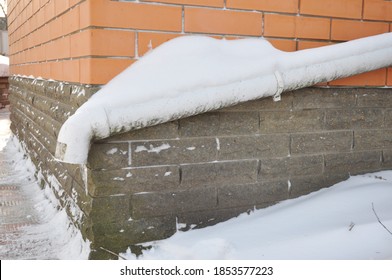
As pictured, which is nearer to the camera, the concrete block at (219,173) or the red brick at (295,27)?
the concrete block at (219,173)

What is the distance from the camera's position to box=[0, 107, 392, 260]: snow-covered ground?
7.57ft

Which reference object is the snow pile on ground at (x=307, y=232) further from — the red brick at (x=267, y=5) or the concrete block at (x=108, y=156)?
the red brick at (x=267, y=5)

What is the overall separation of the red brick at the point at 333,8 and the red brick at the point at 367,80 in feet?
1.19

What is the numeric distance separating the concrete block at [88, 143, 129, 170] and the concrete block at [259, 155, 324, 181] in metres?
0.82

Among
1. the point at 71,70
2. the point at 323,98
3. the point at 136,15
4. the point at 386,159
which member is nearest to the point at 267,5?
the point at 323,98

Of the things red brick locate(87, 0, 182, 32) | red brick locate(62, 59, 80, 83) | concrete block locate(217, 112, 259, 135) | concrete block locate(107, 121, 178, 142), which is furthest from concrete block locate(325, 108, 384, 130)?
red brick locate(62, 59, 80, 83)

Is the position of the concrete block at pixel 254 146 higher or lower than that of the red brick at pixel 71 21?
lower

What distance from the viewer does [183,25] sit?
2504mm

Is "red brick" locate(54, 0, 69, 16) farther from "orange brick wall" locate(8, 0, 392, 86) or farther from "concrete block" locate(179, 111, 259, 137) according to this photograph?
"concrete block" locate(179, 111, 259, 137)

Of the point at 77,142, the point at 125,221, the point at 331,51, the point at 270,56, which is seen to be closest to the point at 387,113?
the point at 331,51

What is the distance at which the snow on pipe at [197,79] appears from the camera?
2.23 metres

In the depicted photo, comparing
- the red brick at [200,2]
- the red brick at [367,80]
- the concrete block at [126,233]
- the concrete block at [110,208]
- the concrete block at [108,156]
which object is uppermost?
the red brick at [200,2]

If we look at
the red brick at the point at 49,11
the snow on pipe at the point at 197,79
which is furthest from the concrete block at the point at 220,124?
the red brick at the point at 49,11

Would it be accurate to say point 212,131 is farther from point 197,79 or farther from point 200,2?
point 200,2
